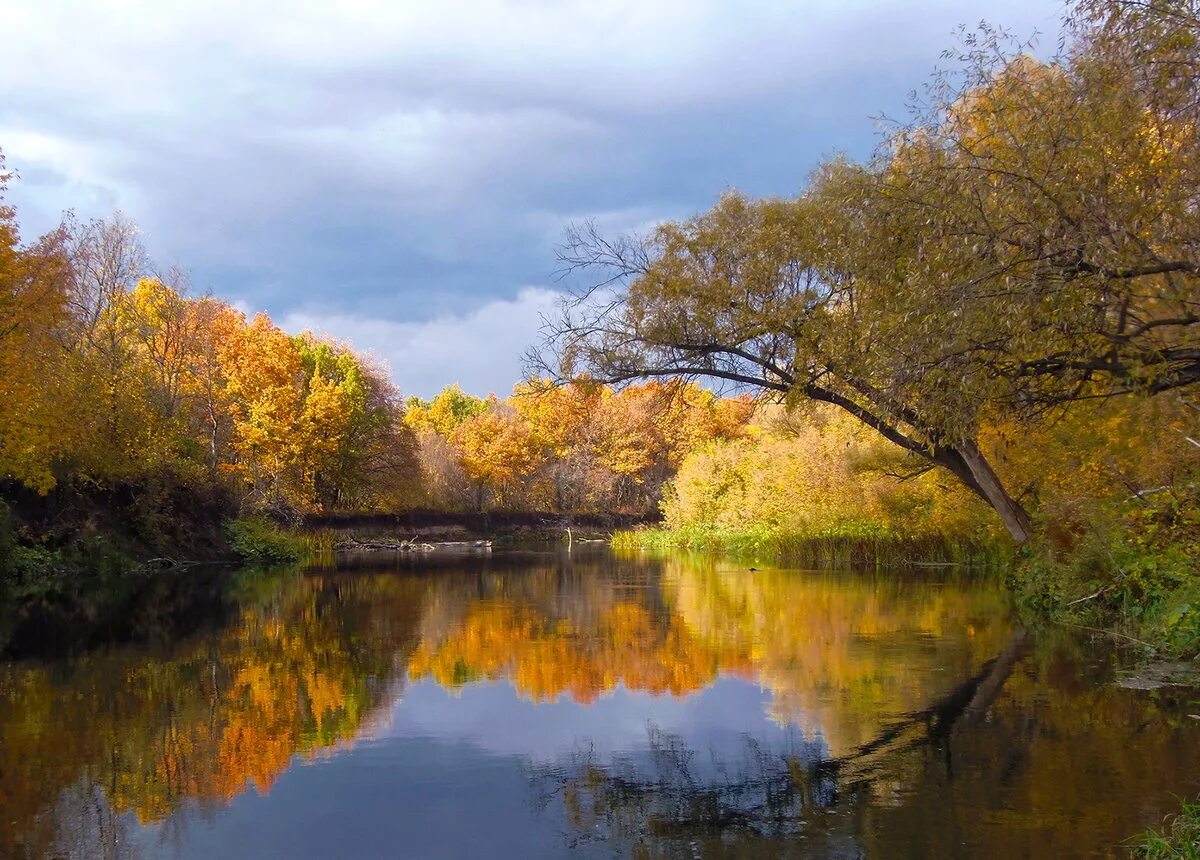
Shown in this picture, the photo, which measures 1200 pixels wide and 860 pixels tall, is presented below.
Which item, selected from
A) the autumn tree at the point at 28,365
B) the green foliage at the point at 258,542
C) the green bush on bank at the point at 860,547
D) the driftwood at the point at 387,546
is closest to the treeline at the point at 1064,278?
the green bush on bank at the point at 860,547

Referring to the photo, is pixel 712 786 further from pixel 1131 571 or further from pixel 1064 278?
pixel 1131 571

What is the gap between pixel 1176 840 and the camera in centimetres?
524

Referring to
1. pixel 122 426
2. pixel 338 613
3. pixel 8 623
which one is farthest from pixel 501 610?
pixel 122 426

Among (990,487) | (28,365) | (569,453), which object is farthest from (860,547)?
(569,453)

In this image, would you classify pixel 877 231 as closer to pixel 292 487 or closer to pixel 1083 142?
pixel 1083 142

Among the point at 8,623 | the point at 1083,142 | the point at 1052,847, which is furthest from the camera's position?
the point at 8,623

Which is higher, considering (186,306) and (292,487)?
(186,306)

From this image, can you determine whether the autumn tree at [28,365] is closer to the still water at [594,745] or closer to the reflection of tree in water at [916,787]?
the still water at [594,745]

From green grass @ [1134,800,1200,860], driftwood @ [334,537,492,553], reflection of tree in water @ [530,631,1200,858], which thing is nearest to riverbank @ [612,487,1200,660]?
reflection of tree in water @ [530,631,1200,858]

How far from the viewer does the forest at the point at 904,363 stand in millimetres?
7613

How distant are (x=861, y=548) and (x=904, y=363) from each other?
24361 mm

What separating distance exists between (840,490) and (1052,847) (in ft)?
85.6

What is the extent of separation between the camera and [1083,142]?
315 inches

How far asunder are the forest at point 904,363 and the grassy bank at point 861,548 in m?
0.13
